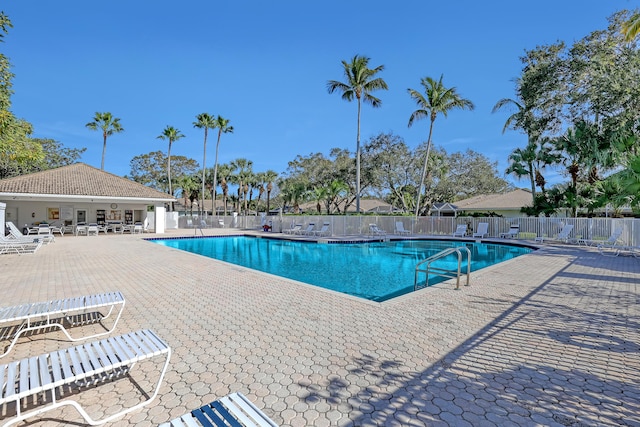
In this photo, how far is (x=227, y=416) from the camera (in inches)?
81.4

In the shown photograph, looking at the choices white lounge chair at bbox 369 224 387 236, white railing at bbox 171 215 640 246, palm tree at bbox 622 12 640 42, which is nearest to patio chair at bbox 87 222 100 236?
white railing at bbox 171 215 640 246

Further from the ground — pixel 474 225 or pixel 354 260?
pixel 474 225

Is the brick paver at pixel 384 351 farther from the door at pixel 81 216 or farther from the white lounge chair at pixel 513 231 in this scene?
the door at pixel 81 216

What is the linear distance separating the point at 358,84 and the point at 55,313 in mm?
24433

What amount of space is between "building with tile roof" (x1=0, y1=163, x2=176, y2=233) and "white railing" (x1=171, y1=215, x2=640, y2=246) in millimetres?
10616

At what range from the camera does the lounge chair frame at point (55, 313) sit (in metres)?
4.02

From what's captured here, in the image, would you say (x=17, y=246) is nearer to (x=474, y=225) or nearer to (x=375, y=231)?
(x=375, y=231)

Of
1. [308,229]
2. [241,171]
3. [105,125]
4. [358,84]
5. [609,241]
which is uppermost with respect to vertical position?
[358,84]

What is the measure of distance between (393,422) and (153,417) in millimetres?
1978

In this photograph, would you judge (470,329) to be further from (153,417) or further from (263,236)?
(263,236)

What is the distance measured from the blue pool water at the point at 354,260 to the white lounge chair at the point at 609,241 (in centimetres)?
286

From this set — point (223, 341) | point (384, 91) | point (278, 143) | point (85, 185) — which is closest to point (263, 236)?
point (85, 185)

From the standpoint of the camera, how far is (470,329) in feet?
14.9

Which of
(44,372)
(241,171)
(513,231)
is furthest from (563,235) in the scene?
(241,171)
